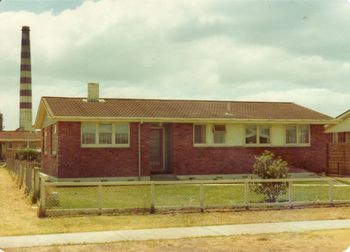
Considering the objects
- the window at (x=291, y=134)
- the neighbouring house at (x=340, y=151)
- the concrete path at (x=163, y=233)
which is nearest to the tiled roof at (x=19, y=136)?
the neighbouring house at (x=340, y=151)

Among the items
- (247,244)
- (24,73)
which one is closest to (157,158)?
(247,244)

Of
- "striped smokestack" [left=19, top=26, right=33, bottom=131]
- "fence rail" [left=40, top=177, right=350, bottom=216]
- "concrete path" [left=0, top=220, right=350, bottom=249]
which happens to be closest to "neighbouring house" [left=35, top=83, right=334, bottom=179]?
"fence rail" [left=40, top=177, right=350, bottom=216]

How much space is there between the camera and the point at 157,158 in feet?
83.1

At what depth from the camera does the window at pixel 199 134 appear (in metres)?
25.1

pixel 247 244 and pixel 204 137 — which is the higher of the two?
pixel 204 137

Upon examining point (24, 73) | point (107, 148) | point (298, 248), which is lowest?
point (298, 248)

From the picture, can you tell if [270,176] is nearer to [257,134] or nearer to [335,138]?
[257,134]

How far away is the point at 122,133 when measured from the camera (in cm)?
2381

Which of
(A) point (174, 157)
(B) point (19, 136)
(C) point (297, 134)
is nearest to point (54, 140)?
(A) point (174, 157)

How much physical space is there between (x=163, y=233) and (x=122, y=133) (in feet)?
42.9

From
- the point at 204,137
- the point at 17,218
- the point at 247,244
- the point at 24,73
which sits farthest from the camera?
the point at 24,73

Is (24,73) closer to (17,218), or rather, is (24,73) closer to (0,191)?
(0,191)

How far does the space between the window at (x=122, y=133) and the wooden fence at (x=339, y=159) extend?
40.8 ft

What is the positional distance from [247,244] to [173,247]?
1438mm
